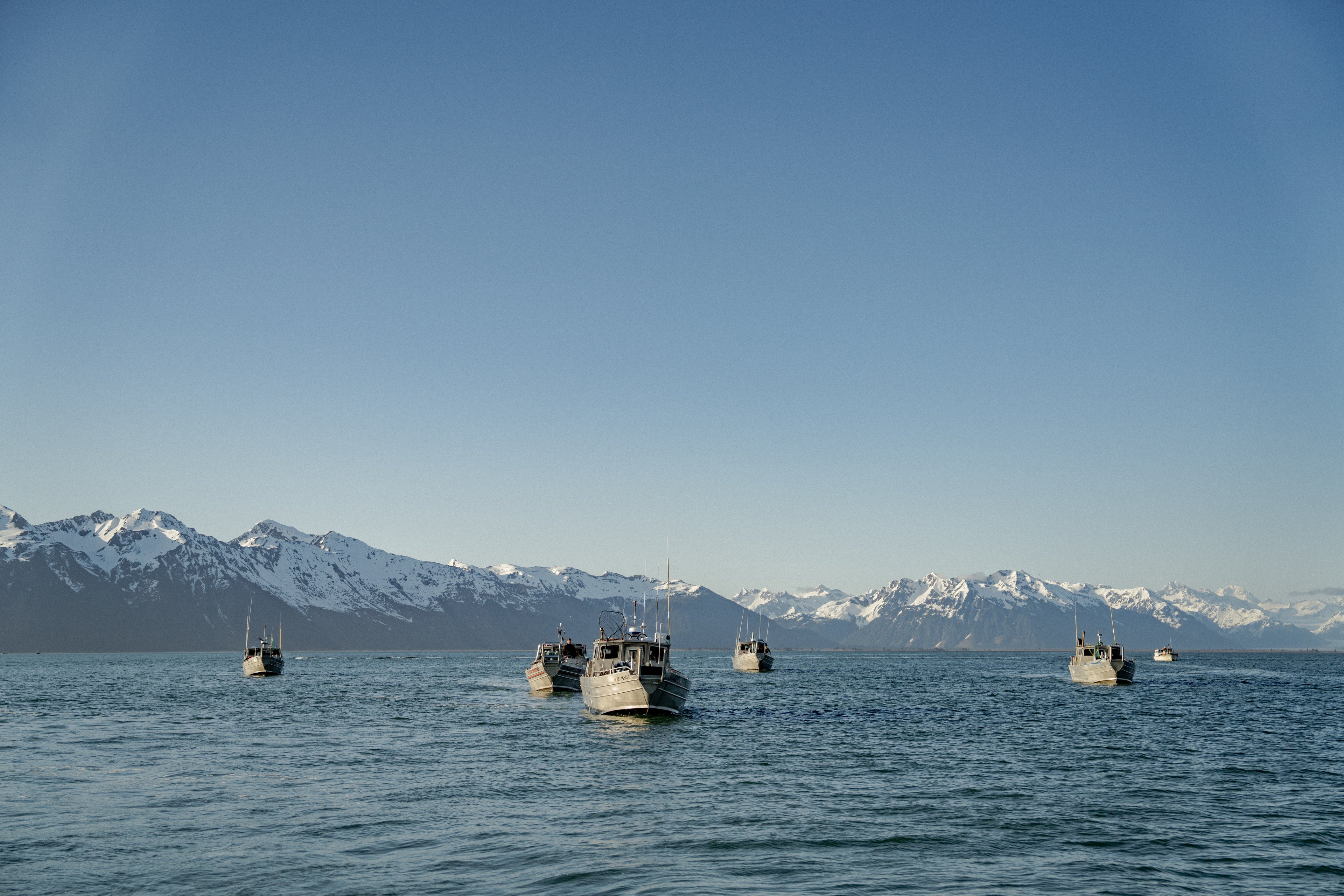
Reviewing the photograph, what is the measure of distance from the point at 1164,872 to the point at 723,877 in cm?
Answer: 1134

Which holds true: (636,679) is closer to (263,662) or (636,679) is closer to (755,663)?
(263,662)

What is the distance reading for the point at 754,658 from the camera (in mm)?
161125

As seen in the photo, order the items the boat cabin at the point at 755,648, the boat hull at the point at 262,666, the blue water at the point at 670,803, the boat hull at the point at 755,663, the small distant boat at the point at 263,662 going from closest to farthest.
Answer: the blue water at the point at 670,803
the boat hull at the point at 262,666
the small distant boat at the point at 263,662
the boat hull at the point at 755,663
the boat cabin at the point at 755,648

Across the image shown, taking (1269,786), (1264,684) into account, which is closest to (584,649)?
(1269,786)

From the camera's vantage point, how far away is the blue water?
76.9 ft

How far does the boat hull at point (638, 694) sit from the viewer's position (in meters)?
59.8

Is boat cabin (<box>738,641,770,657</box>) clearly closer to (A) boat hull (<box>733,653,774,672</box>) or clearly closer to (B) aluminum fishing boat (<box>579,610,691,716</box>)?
(A) boat hull (<box>733,653,774,672</box>)

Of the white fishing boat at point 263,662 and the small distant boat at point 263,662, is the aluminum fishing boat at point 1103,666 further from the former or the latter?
the small distant boat at point 263,662

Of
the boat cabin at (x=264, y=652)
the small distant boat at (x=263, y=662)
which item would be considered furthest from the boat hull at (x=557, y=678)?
the boat cabin at (x=264, y=652)

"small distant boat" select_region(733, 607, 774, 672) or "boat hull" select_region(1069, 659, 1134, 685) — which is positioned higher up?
"boat hull" select_region(1069, 659, 1134, 685)

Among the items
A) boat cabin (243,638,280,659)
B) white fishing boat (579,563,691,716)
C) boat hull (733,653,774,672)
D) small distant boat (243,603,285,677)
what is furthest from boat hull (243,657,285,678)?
white fishing boat (579,563,691,716)

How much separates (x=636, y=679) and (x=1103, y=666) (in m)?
74.7

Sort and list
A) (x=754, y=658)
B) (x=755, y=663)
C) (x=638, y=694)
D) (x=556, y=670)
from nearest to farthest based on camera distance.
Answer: (x=638, y=694) → (x=556, y=670) → (x=755, y=663) → (x=754, y=658)


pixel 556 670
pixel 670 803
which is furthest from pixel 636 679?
pixel 556 670
